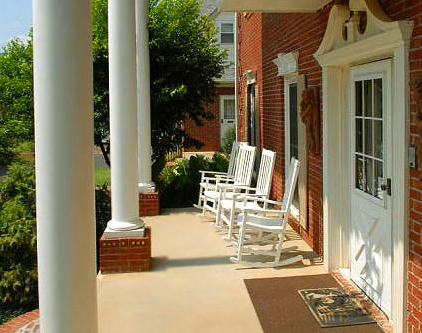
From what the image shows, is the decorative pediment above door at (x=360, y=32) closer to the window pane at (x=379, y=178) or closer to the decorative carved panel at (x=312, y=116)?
the decorative carved panel at (x=312, y=116)

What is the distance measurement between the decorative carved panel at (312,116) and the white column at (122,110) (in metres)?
1.90

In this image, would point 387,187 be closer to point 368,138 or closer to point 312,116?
point 368,138

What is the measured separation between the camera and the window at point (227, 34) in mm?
23453

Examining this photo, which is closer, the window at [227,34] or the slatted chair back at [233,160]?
the slatted chair back at [233,160]

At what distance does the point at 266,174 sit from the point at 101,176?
11.6 m

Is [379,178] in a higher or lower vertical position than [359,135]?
lower

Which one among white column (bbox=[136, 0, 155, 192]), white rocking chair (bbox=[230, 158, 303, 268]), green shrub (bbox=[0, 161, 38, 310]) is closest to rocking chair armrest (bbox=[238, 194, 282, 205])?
white rocking chair (bbox=[230, 158, 303, 268])

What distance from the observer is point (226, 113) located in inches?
910

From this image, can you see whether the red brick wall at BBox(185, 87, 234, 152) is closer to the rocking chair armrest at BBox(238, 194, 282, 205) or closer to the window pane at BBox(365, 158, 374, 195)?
the rocking chair armrest at BBox(238, 194, 282, 205)

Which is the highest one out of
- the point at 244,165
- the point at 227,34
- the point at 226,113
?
the point at 227,34

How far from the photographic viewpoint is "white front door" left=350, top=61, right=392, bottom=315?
4.48m

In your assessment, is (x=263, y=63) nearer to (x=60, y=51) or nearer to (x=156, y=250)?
(x=156, y=250)

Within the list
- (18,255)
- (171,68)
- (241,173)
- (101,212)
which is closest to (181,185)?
(241,173)

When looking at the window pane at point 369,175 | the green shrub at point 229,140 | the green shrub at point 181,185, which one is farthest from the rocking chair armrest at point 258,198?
the green shrub at point 229,140
